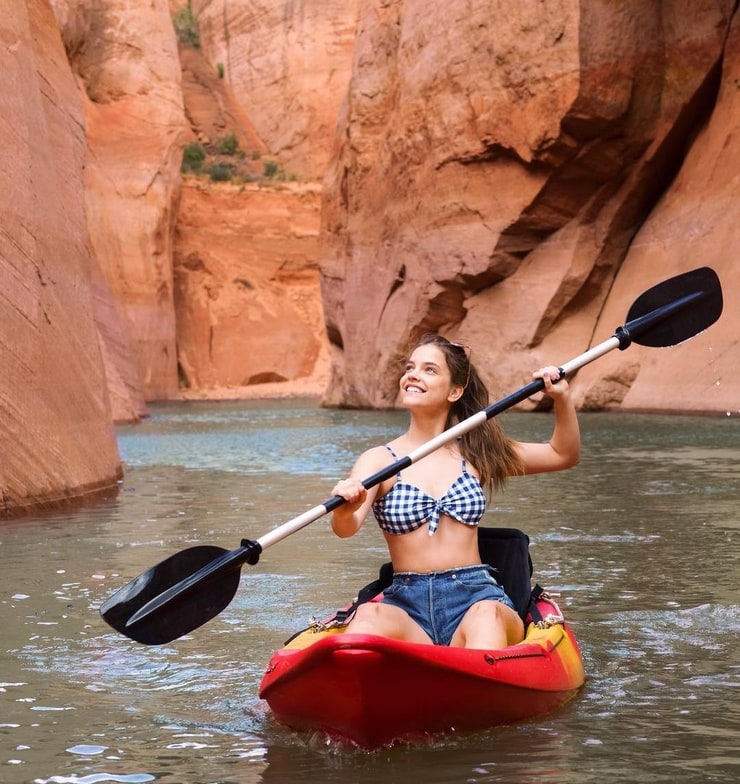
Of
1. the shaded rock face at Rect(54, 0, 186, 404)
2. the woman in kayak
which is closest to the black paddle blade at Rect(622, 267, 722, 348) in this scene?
the woman in kayak

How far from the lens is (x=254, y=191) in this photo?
147ft

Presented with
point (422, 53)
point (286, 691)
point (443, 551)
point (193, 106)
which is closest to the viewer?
point (286, 691)

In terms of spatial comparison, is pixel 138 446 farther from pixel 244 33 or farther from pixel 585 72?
pixel 244 33

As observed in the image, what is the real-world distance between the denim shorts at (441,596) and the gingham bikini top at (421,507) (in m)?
0.15

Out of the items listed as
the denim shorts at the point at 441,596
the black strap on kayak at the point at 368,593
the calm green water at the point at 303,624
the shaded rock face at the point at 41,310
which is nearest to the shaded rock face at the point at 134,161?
the shaded rock face at the point at 41,310

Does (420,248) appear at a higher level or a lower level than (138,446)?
higher

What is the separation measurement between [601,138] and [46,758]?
Result: 20.7 meters

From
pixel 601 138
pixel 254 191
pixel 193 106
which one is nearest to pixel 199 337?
pixel 254 191

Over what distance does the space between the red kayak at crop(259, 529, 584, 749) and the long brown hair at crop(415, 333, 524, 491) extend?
63 cm

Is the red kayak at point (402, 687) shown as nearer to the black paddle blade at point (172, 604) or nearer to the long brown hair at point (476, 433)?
the black paddle blade at point (172, 604)

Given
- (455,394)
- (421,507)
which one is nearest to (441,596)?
(421,507)

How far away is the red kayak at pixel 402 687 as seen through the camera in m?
3.57

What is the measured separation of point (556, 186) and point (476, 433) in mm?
20063

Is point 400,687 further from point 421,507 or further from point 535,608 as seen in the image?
point 535,608
